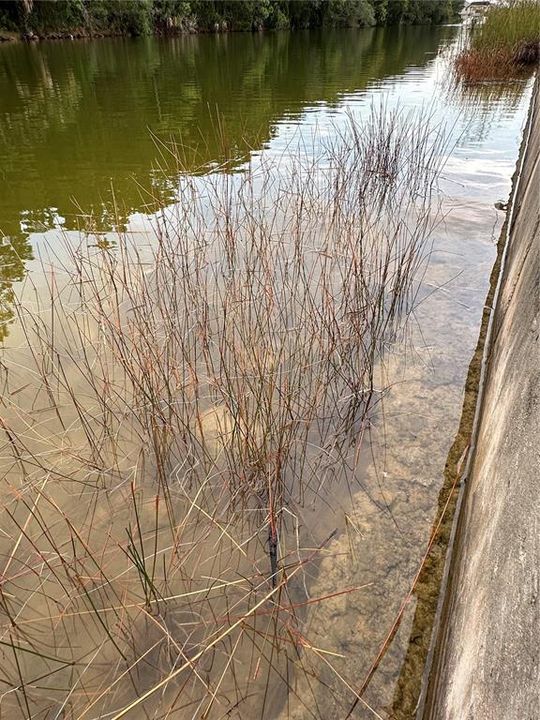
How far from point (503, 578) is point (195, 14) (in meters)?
30.6

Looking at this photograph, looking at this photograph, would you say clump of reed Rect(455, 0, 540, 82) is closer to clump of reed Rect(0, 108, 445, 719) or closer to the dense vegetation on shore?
clump of reed Rect(0, 108, 445, 719)

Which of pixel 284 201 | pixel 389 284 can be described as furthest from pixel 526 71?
pixel 389 284

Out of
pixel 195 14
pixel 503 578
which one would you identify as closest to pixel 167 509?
pixel 503 578

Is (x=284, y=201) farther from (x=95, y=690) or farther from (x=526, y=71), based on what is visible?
(x=526, y=71)

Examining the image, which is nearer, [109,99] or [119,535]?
[119,535]

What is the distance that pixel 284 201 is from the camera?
190 inches

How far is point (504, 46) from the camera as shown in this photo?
1130cm

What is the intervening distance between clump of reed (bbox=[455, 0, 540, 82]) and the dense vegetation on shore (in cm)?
1724

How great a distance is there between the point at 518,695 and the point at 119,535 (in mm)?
1566

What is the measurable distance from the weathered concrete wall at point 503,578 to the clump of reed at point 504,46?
12.0m

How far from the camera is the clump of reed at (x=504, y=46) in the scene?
11.0 metres

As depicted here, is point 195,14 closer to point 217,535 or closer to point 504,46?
point 504,46

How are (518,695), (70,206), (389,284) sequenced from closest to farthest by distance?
(518,695) → (389,284) → (70,206)

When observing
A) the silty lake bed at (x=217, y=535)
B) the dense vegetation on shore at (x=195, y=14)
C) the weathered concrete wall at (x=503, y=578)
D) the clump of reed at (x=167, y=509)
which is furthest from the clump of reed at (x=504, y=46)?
the dense vegetation on shore at (x=195, y=14)
